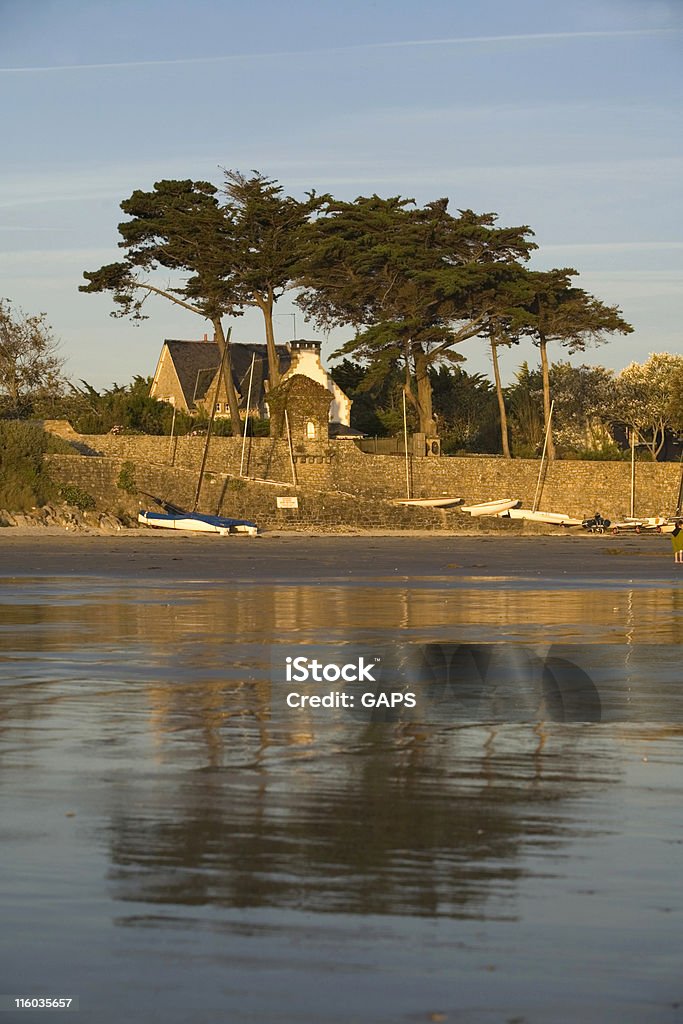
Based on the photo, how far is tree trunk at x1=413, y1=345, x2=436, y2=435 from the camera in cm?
6431

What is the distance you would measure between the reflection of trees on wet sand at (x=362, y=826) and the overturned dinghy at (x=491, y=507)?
53.0 m

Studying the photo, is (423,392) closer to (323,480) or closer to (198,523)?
(323,480)

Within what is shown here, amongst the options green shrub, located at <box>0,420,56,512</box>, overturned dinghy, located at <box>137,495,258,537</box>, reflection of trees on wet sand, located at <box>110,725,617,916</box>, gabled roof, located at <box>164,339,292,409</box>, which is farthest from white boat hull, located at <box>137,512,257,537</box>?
reflection of trees on wet sand, located at <box>110,725,617,916</box>

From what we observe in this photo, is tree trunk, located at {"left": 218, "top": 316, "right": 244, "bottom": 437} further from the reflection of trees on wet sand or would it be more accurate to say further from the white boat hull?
the reflection of trees on wet sand

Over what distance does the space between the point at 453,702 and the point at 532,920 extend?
609 centimetres

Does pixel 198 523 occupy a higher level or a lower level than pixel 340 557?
higher

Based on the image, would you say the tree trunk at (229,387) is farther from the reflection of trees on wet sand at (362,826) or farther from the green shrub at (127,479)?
the reflection of trees on wet sand at (362,826)

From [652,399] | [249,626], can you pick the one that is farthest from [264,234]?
[249,626]

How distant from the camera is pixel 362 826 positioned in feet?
23.2

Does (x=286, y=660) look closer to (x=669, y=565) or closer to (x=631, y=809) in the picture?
(x=631, y=809)

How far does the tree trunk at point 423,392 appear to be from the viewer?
64.3 metres

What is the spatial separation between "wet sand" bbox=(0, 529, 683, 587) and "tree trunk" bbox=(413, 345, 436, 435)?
34.6 feet

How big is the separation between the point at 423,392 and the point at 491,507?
6.30 meters

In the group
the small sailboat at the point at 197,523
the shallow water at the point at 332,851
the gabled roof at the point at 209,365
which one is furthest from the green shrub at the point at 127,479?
the shallow water at the point at 332,851
